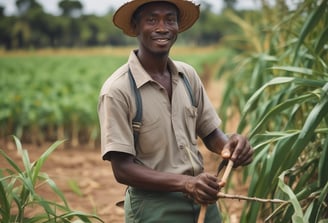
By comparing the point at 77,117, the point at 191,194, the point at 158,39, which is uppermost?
the point at 158,39

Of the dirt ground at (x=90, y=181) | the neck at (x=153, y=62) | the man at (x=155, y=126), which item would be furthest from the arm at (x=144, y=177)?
the dirt ground at (x=90, y=181)

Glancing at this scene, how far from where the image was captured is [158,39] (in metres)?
1.58

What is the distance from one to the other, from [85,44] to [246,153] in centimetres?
7436

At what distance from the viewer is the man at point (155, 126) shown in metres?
1.51

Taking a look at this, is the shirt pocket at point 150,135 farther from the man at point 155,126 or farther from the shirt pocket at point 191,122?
the shirt pocket at point 191,122

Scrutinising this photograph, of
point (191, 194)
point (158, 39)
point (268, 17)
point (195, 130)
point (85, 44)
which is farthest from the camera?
point (85, 44)

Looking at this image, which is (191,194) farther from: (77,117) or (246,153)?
(77,117)

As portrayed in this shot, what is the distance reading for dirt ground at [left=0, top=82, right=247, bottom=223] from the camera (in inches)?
130

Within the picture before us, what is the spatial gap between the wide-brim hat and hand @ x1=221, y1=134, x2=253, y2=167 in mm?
494

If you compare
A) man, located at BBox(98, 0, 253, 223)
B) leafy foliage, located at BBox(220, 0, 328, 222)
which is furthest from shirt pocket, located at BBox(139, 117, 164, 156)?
leafy foliage, located at BBox(220, 0, 328, 222)

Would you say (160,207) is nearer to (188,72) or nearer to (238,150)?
(238,150)

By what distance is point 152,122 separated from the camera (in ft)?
5.18

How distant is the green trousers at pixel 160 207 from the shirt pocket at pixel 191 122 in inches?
8.1

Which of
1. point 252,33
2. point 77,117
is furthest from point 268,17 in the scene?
point 77,117
